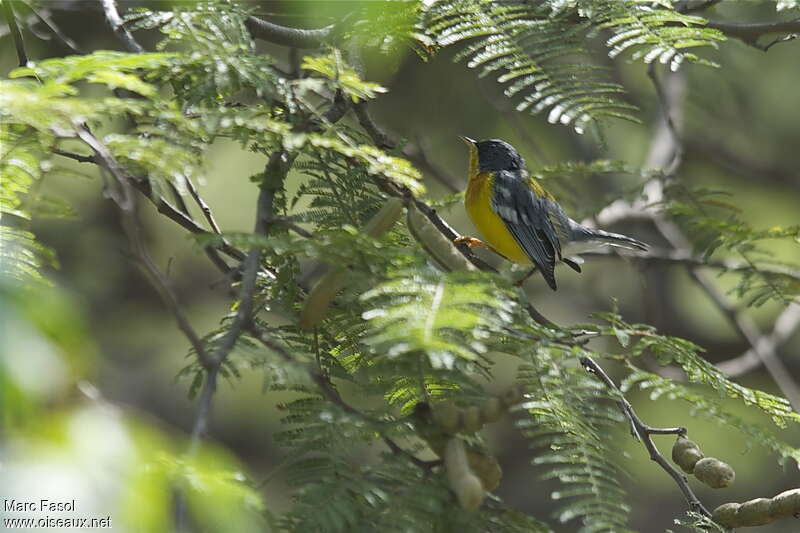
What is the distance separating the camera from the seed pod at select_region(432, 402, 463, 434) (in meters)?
1.52

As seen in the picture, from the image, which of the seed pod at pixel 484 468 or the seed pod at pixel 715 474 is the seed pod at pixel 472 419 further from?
the seed pod at pixel 715 474

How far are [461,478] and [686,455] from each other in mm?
743

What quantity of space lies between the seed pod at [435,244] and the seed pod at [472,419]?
43cm

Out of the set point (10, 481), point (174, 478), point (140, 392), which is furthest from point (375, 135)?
point (140, 392)

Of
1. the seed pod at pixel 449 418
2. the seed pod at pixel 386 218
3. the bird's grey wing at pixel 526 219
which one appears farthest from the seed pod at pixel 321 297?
the bird's grey wing at pixel 526 219

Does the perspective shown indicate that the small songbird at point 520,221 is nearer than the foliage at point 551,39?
No

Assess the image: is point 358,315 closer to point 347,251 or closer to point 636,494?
point 347,251

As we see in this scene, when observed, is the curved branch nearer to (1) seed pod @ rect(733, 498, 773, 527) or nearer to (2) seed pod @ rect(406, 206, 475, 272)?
(2) seed pod @ rect(406, 206, 475, 272)

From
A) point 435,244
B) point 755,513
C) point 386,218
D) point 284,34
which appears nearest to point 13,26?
point 284,34

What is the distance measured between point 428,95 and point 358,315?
400 cm

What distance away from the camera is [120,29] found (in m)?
2.47

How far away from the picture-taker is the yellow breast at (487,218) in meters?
4.31

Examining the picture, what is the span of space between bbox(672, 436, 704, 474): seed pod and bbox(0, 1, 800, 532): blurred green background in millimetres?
3357

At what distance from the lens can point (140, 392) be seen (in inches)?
241
